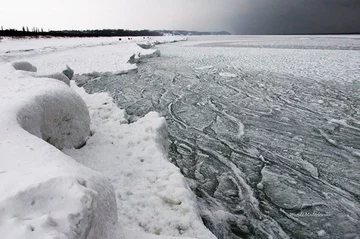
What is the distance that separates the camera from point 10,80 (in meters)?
5.00

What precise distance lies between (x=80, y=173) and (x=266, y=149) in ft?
12.2

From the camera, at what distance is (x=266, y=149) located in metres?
4.75

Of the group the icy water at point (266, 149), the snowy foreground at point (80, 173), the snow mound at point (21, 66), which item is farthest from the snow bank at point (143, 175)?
the snow mound at point (21, 66)

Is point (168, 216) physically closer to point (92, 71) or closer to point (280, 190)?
point (280, 190)

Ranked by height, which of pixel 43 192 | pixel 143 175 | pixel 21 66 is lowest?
pixel 143 175

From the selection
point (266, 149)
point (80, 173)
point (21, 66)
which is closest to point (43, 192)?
point (80, 173)

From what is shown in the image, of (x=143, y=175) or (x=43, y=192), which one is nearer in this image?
(x=43, y=192)

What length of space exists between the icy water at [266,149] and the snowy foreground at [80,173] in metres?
0.54

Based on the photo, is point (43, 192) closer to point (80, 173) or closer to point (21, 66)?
point (80, 173)

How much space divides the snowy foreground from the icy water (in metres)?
0.54

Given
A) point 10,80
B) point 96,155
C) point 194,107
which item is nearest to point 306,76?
point 194,107

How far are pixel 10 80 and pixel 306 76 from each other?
1060 centimetres

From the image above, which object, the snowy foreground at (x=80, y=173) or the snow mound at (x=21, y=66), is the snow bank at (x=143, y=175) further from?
the snow mound at (x=21, y=66)

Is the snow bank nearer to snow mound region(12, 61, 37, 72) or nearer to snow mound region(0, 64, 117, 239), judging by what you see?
snow mound region(0, 64, 117, 239)
